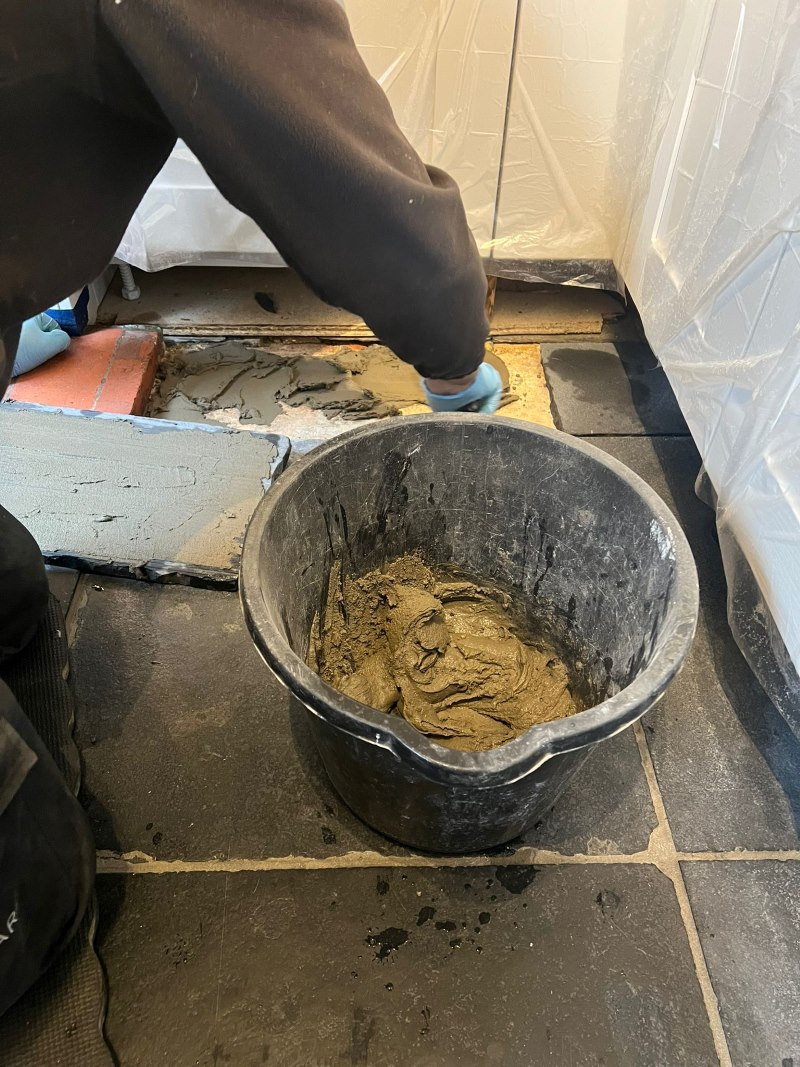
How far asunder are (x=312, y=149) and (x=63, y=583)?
96 centimetres

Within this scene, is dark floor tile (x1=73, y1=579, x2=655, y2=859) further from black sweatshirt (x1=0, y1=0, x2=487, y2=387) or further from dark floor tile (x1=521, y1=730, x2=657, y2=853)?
black sweatshirt (x1=0, y1=0, x2=487, y2=387)

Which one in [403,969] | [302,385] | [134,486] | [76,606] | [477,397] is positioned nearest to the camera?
[403,969]

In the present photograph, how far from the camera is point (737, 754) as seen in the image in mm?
1067

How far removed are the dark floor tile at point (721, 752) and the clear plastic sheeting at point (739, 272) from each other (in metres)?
0.06

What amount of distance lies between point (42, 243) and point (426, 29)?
1.15 meters

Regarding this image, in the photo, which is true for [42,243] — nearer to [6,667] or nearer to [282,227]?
[282,227]

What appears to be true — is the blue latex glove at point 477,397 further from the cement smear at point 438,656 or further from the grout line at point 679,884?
the grout line at point 679,884

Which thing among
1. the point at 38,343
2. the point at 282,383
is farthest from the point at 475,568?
the point at 38,343

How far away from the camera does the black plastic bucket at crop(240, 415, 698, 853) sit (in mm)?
678

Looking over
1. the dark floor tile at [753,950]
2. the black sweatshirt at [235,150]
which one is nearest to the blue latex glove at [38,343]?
the black sweatshirt at [235,150]

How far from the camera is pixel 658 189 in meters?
1.46

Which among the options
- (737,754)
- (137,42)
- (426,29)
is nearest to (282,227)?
(137,42)

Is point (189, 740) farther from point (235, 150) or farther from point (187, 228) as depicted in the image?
point (187, 228)

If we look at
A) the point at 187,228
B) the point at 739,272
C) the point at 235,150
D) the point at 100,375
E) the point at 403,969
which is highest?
the point at 235,150
